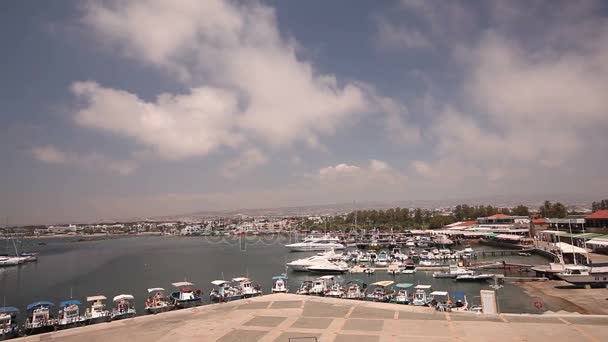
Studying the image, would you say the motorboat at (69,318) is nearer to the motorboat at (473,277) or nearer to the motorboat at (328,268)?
the motorboat at (328,268)

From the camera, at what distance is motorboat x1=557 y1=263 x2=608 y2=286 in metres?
36.6

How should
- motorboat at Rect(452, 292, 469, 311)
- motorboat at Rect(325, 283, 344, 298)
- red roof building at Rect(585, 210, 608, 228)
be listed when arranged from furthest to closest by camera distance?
red roof building at Rect(585, 210, 608, 228) < motorboat at Rect(325, 283, 344, 298) < motorboat at Rect(452, 292, 469, 311)

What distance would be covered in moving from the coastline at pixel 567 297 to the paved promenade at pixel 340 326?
33.3ft

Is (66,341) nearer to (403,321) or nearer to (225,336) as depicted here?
(225,336)

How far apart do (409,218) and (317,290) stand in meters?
130

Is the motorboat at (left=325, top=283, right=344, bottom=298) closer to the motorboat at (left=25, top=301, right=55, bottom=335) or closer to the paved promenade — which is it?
the paved promenade

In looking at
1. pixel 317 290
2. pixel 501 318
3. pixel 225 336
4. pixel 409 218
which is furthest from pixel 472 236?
pixel 225 336

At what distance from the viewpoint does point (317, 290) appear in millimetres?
40719

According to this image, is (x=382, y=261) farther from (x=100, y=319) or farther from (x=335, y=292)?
(x=100, y=319)

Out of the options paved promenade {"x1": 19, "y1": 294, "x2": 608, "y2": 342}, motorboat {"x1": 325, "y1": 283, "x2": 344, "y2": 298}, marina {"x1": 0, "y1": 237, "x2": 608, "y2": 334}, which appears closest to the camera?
paved promenade {"x1": 19, "y1": 294, "x2": 608, "y2": 342}

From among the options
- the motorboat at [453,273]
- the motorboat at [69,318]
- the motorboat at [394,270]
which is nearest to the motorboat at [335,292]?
the motorboat at [394,270]

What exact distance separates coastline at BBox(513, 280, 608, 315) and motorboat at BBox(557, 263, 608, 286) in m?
0.85

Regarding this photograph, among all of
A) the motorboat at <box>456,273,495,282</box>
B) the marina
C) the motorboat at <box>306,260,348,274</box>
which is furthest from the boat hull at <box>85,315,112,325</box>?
the motorboat at <box>456,273,495,282</box>

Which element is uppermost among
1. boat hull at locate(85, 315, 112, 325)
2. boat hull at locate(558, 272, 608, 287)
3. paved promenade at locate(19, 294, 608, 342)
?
paved promenade at locate(19, 294, 608, 342)
